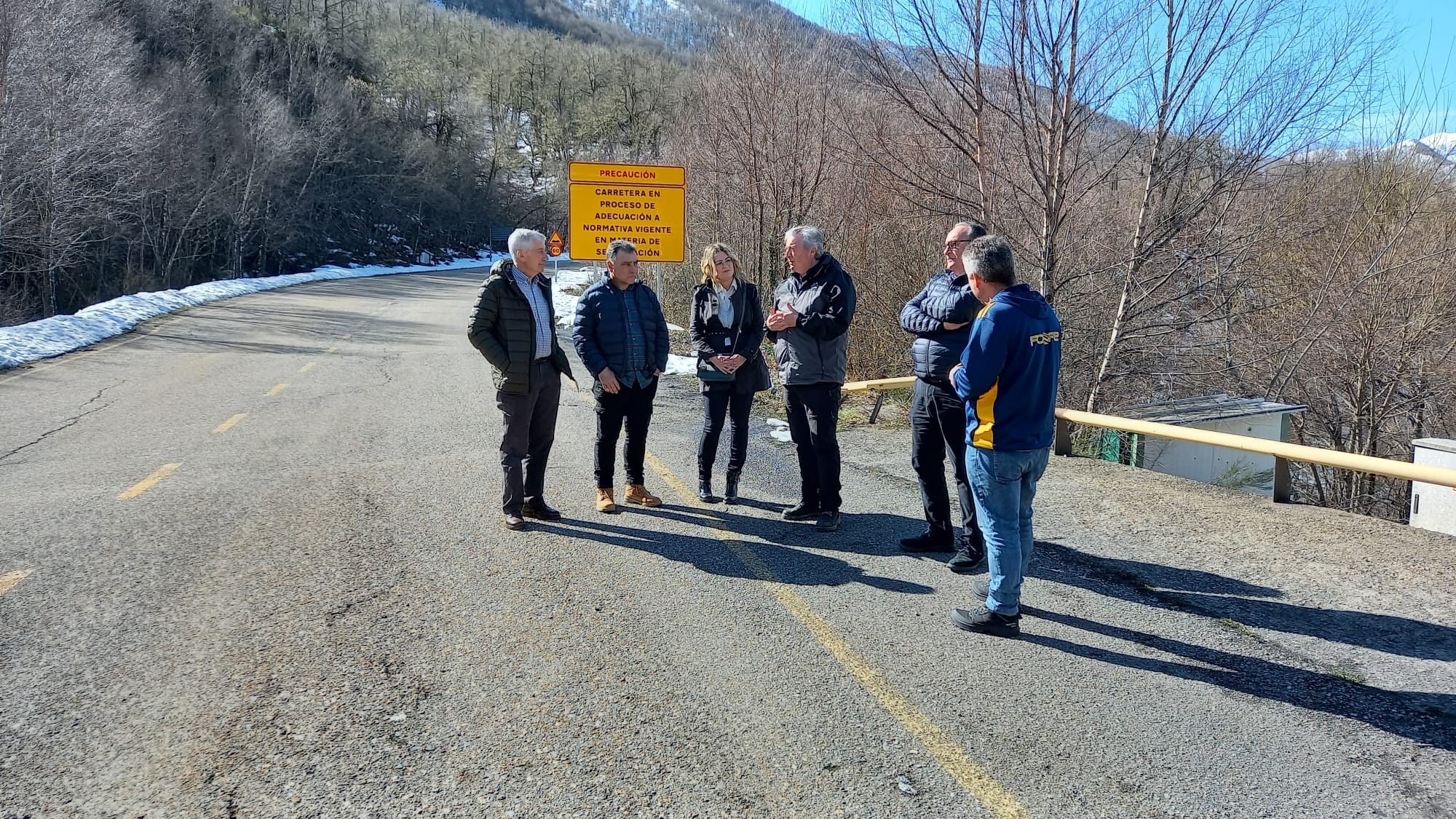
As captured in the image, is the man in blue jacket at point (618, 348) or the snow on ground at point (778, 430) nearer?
the man in blue jacket at point (618, 348)

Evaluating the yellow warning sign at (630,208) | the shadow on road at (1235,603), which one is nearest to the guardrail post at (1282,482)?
the shadow on road at (1235,603)

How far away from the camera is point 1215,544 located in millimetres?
5812

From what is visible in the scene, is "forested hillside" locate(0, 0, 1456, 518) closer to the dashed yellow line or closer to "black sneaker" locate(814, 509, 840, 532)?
"black sneaker" locate(814, 509, 840, 532)

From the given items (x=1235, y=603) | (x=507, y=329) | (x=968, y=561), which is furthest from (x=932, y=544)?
(x=507, y=329)

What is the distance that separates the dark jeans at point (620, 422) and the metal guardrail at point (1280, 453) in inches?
146

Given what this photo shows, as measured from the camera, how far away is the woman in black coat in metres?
6.46

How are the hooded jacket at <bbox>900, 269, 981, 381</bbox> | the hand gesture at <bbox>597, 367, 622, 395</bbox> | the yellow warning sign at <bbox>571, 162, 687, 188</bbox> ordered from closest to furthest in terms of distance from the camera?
the hooded jacket at <bbox>900, 269, 981, 381</bbox>
the hand gesture at <bbox>597, 367, 622, 395</bbox>
the yellow warning sign at <bbox>571, 162, 687, 188</bbox>

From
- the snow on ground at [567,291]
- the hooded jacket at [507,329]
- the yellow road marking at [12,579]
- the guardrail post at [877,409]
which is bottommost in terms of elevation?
the yellow road marking at [12,579]

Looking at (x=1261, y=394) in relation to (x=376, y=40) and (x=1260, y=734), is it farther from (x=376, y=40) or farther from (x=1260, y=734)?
(x=376, y=40)

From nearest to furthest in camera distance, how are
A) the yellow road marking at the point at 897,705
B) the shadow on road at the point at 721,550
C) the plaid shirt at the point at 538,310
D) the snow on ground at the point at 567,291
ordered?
the yellow road marking at the point at 897,705 → the shadow on road at the point at 721,550 → the plaid shirt at the point at 538,310 → the snow on ground at the point at 567,291

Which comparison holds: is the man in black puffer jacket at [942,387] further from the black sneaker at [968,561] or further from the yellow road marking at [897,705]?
the yellow road marking at [897,705]

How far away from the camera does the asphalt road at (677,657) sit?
9.98ft

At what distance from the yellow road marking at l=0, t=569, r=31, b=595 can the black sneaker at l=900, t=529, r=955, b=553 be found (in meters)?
4.87

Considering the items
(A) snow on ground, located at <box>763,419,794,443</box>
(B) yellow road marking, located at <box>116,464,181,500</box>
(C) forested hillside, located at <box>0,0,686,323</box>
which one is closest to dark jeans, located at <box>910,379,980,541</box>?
(A) snow on ground, located at <box>763,419,794,443</box>
